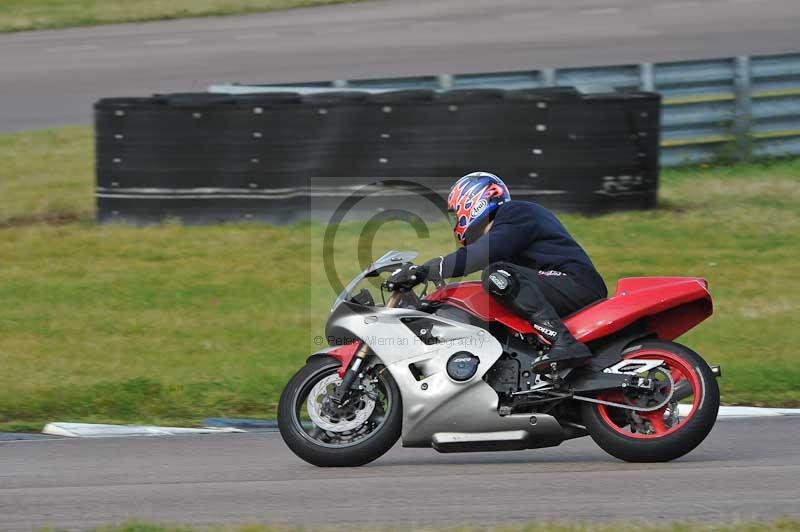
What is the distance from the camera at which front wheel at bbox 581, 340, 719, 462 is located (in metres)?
7.16

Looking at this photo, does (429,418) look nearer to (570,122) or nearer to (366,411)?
(366,411)

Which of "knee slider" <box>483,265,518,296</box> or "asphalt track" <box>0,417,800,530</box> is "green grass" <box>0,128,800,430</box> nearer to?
"asphalt track" <box>0,417,800,530</box>

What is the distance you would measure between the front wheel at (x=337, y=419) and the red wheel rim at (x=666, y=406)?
3.97ft

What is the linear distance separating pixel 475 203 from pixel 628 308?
108 centimetres

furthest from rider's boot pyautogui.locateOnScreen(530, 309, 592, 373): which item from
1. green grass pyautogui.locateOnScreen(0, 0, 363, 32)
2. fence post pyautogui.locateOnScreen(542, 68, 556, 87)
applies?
green grass pyautogui.locateOnScreen(0, 0, 363, 32)

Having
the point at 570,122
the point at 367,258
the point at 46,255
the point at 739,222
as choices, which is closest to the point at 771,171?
the point at 739,222

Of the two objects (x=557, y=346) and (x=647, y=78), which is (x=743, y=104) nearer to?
(x=647, y=78)

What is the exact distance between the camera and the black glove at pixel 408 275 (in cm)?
734

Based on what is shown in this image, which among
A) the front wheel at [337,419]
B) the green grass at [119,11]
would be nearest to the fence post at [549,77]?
the front wheel at [337,419]

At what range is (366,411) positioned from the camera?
24.4 ft

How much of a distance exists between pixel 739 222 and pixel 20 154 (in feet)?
33.3

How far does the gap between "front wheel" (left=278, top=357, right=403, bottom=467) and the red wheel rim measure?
1210mm

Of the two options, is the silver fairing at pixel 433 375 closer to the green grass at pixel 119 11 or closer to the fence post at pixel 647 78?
the fence post at pixel 647 78

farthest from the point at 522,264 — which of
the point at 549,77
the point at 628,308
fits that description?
the point at 549,77
